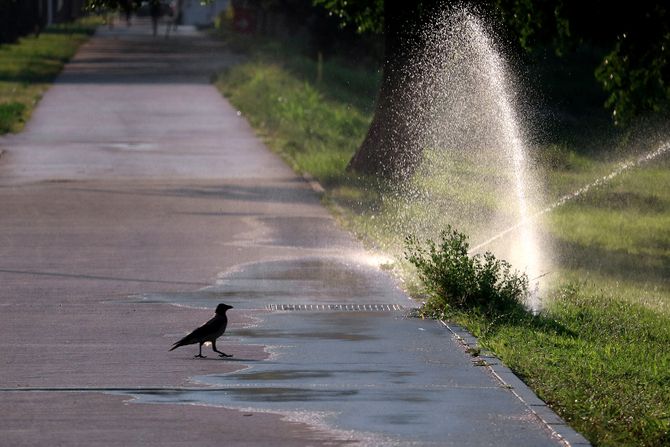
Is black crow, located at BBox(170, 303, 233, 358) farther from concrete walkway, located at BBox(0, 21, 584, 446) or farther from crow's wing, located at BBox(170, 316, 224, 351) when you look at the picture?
concrete walkway, located at BBox(0, 21, 584, 446)

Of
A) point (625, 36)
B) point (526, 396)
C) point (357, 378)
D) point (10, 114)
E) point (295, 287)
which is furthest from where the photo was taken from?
point (10, 114)

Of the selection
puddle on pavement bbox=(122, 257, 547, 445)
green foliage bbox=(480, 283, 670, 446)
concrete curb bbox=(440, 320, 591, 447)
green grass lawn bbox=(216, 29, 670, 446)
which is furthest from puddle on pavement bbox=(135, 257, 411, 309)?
concrete curb bbox=(440, 320, 591, 447)

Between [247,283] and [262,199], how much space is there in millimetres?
7272

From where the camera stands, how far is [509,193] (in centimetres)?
2333

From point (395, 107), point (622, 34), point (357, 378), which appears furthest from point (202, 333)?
point (395, 107)

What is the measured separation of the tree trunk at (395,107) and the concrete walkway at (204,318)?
1.33m

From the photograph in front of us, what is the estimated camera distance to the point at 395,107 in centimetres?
2455

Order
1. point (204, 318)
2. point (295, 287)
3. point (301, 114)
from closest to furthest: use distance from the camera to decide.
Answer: point (204, 318)
point (295, 287)
point (301, 114)

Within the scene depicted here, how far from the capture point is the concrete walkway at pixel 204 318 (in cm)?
877

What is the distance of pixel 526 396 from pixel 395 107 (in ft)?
50.0

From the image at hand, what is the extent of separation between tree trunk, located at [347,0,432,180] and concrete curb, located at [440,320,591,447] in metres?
12.7

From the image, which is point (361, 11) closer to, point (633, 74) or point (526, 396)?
point (633, 74)

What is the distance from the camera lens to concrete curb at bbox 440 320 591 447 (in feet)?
27.9

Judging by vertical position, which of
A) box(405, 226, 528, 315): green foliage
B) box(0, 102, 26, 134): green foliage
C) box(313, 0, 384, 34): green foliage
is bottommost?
box(0, 102, 26, 134): green foliage
